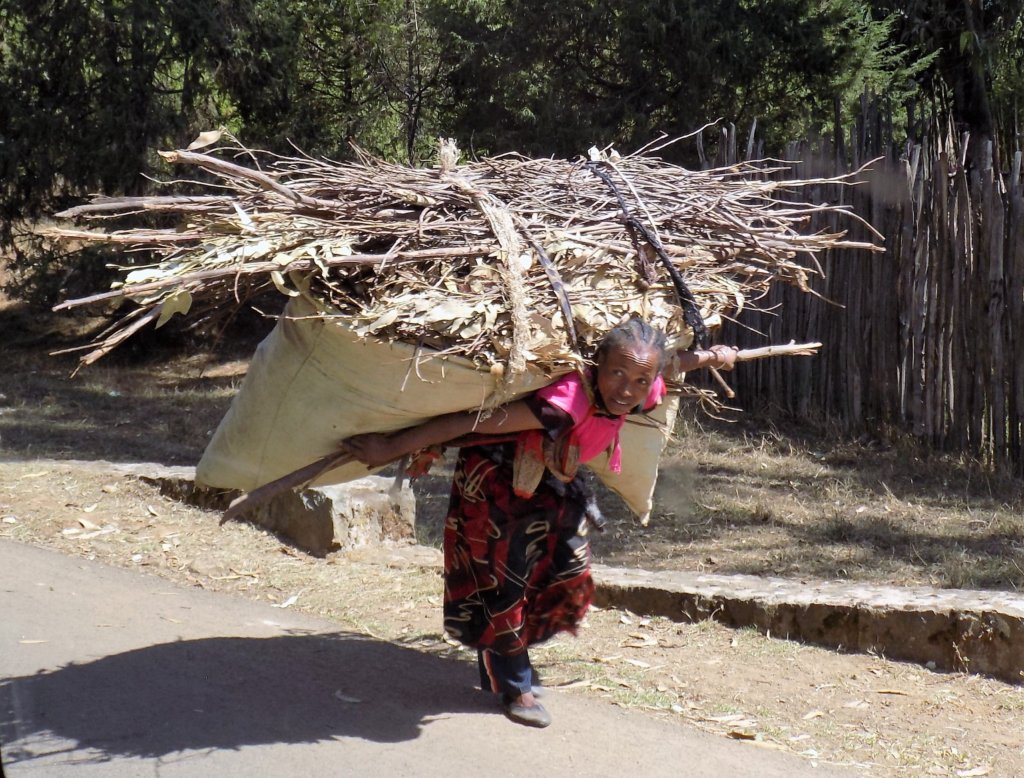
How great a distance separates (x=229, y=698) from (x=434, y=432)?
52.9 inches

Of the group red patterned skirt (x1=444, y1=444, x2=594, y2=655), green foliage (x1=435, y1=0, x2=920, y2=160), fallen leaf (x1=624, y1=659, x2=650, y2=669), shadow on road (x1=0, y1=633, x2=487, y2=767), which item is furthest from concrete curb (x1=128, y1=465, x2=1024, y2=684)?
green foliage (x1=435, y1=0, x2=920, y2=160)

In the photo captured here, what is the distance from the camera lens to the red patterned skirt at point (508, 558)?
360 cm

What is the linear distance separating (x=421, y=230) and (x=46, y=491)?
4177 millimetres

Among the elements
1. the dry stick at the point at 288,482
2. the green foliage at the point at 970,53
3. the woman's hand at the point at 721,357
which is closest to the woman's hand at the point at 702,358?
the woman's hand at the point at 721,357

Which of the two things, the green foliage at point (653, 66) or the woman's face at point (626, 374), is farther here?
the green foliage at point (653, 66)

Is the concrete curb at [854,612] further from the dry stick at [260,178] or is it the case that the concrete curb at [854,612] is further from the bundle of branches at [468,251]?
the dry stick at [260,178]

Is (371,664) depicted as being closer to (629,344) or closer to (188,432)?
(629,344)

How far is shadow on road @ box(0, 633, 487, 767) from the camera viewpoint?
3600mm

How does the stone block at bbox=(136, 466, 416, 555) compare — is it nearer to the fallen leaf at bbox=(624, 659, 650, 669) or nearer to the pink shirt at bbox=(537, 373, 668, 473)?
the fallen leaf at bbox=(624, 659, 650, 669)

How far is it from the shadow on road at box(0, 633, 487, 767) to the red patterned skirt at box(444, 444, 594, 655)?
39 cm

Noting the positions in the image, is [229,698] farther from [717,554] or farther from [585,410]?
[717,554]

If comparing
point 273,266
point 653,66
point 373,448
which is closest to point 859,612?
point 373,448

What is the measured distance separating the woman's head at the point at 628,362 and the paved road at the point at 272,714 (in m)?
1.22

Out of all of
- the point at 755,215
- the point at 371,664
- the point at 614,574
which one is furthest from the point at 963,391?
the point at 371,664
